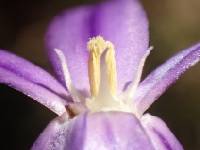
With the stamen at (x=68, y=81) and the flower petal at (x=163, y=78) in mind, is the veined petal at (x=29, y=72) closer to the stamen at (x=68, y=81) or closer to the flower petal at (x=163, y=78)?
the stamen at (x=68, y=81)

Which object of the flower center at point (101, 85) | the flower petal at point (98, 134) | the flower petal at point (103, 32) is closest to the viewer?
the flower petal at point (98, 134)

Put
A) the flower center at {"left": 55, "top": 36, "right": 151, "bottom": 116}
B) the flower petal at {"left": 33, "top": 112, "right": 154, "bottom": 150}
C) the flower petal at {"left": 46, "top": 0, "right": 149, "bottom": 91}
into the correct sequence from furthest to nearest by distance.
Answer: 1. the flower petal at {"left": 46, "top": 0, "right": 149, "bottom": 91}
2. the flower center at {"left": 55, "top": 36, "right": 151, "bottom": 116}
3. the flower petal at {"left": 33, "top": 112, "right": 154, "bottom": 150}

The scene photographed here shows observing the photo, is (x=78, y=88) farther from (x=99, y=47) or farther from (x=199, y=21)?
(x=199, y=21)

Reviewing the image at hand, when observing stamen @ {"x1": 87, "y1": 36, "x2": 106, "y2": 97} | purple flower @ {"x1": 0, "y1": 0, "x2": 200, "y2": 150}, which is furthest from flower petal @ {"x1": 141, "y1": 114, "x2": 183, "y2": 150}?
stamen @ {"x1": 87, "y1": 36, "x2": 106, "y2": 97}

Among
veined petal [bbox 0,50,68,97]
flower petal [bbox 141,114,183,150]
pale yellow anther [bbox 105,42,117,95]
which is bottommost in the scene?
flower petal [bbox 141,114,183,150]

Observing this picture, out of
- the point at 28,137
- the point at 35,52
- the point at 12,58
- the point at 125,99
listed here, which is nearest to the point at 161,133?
the point at 125,99

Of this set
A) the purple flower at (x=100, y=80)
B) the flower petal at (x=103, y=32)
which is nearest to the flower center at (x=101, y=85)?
the purple flower at (x=100, y=80)

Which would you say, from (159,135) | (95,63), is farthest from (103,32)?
(159,135)

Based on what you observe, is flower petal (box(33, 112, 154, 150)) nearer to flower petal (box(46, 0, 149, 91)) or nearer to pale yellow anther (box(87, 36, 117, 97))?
pale yellow anther (box(87, 36, 117, 97))

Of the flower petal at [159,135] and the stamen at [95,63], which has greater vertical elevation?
the stamen at [95,63]
